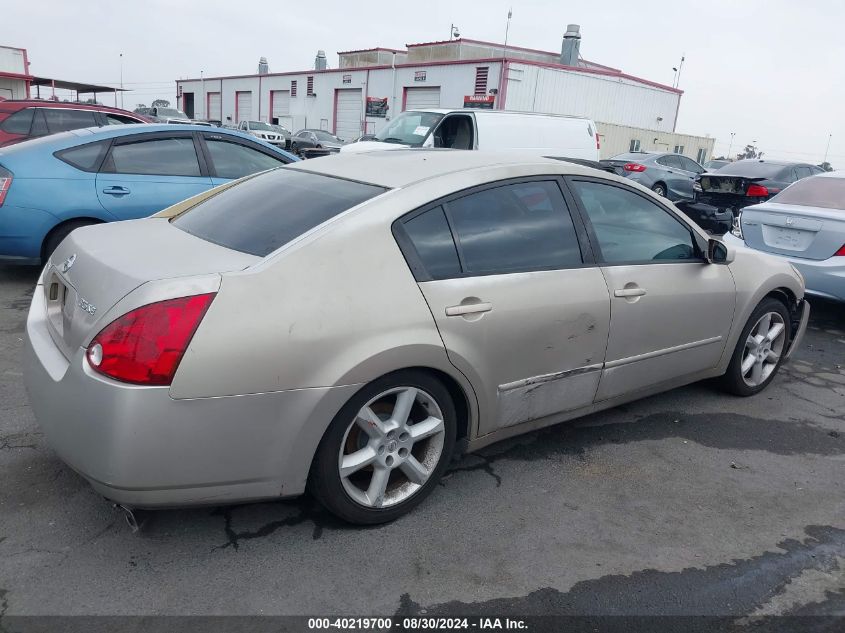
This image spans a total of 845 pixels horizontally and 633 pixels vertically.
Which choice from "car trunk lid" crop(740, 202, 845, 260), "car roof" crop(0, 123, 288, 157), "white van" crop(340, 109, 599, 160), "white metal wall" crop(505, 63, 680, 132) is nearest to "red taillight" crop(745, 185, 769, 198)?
"white van" crop(340, 109, 599, 160)

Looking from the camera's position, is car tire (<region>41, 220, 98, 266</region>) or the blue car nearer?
the blue car

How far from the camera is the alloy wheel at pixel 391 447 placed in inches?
106

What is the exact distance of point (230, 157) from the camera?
6.80 meters

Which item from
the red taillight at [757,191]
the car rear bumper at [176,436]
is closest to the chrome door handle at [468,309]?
the car rear bumper at [176,436]

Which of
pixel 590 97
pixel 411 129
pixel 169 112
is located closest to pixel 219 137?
pixel 411 129

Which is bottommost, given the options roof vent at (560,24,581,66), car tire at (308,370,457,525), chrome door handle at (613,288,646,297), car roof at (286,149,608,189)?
car tire at (308,370,457,525)

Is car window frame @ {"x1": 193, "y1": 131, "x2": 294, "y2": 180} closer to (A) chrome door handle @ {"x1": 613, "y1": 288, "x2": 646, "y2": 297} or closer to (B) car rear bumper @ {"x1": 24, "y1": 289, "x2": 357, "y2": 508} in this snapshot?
(A) chrome door handle @ {"x1": 613, "y1": 288, "x2": 646, "y2": 297}

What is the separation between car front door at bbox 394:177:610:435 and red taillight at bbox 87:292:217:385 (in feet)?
3.06

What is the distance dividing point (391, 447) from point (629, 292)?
1542 millimetres

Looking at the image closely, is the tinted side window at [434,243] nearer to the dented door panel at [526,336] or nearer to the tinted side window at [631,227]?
the dented door panel at [526,336]

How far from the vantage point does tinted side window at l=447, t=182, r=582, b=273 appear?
302 cm

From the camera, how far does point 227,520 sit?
283cm

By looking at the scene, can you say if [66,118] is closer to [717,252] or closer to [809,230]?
[717,252]

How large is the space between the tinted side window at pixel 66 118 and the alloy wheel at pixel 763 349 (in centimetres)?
961
